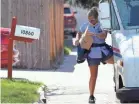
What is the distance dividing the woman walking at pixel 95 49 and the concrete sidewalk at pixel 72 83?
0.68 metres

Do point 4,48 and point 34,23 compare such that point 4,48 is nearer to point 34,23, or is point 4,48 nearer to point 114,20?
point 34,23

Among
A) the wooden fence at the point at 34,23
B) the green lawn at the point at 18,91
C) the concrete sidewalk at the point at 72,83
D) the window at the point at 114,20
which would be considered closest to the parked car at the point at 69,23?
the concrete sidewalk at the point at 72,83

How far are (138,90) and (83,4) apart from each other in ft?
79.1

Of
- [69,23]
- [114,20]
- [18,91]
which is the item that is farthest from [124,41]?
[69,23]

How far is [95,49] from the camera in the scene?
9.92 m

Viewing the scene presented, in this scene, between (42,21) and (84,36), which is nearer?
(84,36)

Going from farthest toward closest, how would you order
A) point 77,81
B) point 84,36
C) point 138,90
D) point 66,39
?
point 66,39 < point 77,81 < point 84,36 < point 138,90

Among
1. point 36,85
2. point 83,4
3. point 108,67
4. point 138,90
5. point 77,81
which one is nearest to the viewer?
point 138,90

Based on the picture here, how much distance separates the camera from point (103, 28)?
32.7 feet

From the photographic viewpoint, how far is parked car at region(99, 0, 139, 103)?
338 inches

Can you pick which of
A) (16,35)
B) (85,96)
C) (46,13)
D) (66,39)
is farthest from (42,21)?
(66,39)

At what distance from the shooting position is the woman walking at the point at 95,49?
9.90 meters

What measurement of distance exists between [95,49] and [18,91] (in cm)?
183

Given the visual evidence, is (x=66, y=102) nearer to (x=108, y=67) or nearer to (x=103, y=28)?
(x=103, y=28)
